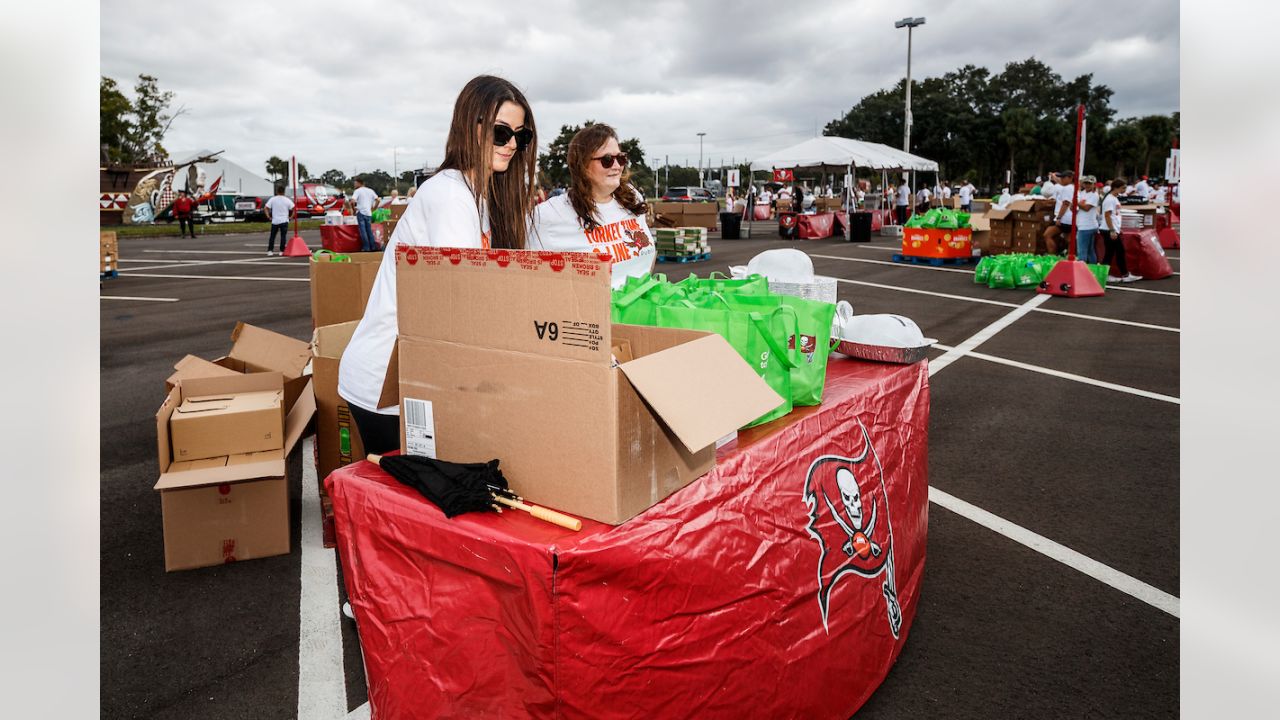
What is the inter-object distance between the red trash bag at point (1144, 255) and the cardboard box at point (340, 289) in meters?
13.6

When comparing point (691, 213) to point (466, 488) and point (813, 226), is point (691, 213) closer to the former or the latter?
point (813, 226)

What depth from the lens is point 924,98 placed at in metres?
61.1

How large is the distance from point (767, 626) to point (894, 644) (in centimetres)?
87

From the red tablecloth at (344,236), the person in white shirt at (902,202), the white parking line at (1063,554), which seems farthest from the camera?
the person in white shirt at (902,202)

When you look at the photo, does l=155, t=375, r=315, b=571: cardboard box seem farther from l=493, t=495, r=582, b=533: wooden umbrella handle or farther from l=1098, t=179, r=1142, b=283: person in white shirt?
l=1098, t=179, r=1142, b=283: person in white shirt

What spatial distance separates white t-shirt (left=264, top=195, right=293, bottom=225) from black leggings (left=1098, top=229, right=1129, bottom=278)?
1722cm

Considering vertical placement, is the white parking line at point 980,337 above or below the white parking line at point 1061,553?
above

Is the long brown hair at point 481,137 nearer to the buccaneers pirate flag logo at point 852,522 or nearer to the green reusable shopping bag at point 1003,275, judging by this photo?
the buccaneers pirate flag logo at point 852,522

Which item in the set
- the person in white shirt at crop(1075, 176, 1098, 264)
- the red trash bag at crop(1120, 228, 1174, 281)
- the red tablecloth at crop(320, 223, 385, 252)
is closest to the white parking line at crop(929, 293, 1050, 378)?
the person in white shirt at crop(1075, 176, 1098, 264)

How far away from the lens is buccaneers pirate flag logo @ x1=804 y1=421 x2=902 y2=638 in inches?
89.4

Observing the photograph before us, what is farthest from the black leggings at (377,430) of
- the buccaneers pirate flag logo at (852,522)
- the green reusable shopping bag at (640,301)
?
the buccaneers pirate flag logo at (852,522)

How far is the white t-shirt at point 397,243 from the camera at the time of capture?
225cm

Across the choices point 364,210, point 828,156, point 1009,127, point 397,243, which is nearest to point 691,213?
point 828,156

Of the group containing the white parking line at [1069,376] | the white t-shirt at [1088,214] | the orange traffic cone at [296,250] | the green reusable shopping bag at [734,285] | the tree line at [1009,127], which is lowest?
the white parking line at [1069,376]
